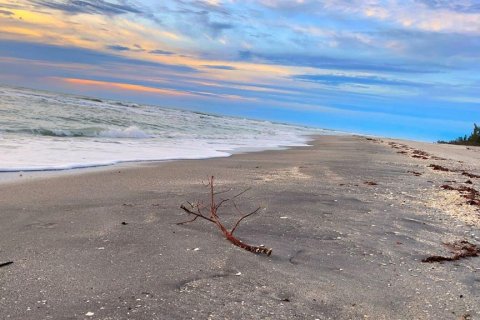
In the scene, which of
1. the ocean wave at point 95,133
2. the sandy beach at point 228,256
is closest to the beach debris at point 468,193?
the sandy beach at point 228,256

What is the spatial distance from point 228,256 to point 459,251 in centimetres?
219

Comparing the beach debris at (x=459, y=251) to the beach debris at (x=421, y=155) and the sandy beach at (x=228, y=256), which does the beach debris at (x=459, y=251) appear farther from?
the beach debris at (x=421, y=155)

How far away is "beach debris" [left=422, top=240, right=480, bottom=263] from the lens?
3787 millimetres

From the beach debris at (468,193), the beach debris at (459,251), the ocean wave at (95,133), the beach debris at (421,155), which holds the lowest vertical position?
the ocean wave at (95,133)

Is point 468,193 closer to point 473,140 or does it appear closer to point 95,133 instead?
point 95,133

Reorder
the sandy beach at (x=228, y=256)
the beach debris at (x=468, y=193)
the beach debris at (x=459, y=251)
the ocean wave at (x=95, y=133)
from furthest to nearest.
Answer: the ocean wave at (x=95, y=133), the beach debris at (x=468, y=193), the beach debris at (x=459, y=251), the sandy beach at (x=228, y=256)

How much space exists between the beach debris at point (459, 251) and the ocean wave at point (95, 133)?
12.3m

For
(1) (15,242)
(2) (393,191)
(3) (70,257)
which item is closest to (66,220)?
(1) (15,242)

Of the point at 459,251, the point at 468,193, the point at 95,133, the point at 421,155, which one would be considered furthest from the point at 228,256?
the point at 421,155

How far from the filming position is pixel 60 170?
766 cm

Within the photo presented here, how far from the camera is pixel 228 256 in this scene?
138 inches

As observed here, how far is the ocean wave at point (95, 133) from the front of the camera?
13688 mm

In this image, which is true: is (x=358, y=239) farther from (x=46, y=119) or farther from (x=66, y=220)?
(x=46, y=119)

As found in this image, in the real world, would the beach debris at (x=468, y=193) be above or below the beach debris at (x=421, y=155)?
above
